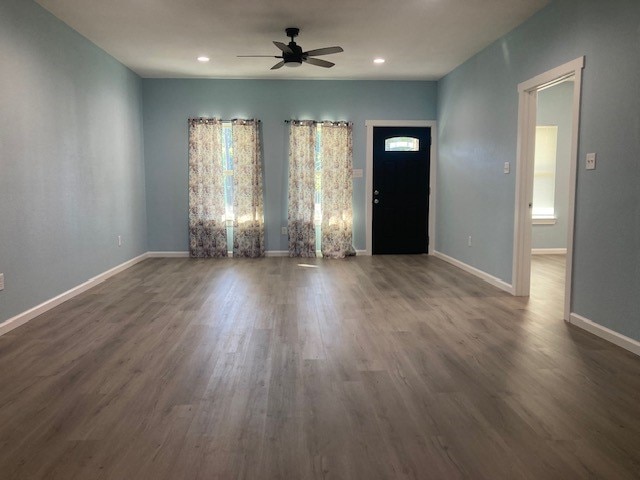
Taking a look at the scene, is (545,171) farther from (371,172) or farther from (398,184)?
(371,172)

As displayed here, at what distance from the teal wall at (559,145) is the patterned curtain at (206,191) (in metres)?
5.06

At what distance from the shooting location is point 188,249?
7.54 meters

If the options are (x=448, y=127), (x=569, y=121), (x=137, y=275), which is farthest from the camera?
(x=569, y=121)

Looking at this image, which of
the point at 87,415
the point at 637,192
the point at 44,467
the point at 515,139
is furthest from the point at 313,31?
the point at 44,467

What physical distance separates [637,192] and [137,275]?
5248mm

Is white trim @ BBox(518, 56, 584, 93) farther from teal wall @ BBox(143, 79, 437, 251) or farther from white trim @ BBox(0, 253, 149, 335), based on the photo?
white trim @ BBox(0, 253, 149, 335)

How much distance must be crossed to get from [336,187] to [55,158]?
4.07m

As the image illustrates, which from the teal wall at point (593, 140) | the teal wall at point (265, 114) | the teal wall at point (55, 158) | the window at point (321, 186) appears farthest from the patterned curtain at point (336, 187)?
the teal wall at point (55, 158)

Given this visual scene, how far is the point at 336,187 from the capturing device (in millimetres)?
7527

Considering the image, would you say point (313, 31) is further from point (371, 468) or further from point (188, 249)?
point (371, 468)

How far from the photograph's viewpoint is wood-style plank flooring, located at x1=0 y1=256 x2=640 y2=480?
1.94 meters

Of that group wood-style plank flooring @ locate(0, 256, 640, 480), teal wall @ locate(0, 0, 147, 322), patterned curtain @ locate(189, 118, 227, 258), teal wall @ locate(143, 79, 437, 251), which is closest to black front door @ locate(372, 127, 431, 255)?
teal wall @ locate(143, 79, 437, 251)

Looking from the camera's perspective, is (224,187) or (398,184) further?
(398,184)

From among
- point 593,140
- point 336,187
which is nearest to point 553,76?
point 593,140
